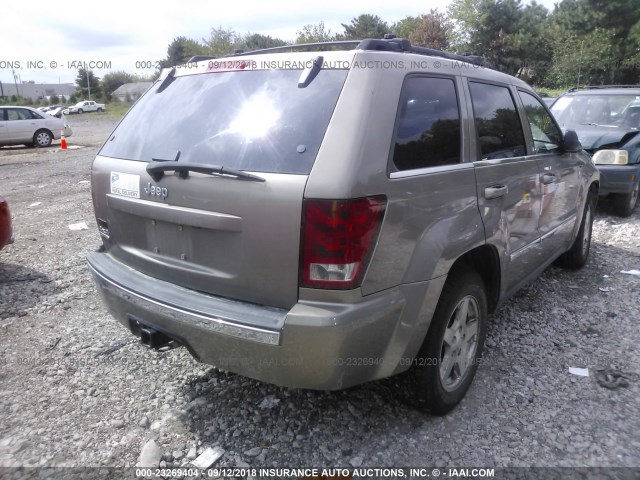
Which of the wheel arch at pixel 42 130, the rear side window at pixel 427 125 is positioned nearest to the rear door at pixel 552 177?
the rear side window at pixel 427 125

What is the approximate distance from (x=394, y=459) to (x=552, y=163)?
2.60 metres

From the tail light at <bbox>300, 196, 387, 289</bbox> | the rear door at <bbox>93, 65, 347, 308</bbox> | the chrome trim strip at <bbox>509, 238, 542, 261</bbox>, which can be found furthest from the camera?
the chrome trim strip at <bbox>509, 238, 542, 261</bbox>

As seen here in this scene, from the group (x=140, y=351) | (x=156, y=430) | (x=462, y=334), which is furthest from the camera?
(x=140, y=351)

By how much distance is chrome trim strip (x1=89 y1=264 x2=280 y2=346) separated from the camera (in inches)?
83.3

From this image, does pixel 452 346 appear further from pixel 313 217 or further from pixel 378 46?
pixel 378 46

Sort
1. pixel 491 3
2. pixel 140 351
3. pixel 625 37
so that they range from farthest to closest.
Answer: pixel 491 3
pixel 625 37
pixel 140 351

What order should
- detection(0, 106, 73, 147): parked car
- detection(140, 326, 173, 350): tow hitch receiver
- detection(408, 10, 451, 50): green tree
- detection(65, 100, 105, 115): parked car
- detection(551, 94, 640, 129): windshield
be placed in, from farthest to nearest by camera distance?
detection(65, 100, 105, 115): parked car < detection(408, 10, 451, 50): green tree < detection(0, 106, 73, 147): parked car < detection(551, 94, 640, 129): windshield < detection(140, 326, 173, 350): tow hitch receiver

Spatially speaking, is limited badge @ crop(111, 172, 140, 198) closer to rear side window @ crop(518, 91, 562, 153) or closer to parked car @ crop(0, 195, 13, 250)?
rear side window @ crop(518, 91, 562, 153)

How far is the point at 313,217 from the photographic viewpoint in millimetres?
2051

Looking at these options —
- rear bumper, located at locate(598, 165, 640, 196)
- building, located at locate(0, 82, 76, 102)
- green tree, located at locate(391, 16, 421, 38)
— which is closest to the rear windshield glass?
rear bumper, located at locate(598, 165, 640, 196)

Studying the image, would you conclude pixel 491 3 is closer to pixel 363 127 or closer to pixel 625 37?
pixel 625 37

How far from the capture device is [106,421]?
274cm

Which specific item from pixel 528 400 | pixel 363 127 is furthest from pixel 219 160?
pixel 528 400

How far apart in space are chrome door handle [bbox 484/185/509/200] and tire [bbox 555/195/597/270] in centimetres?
233
